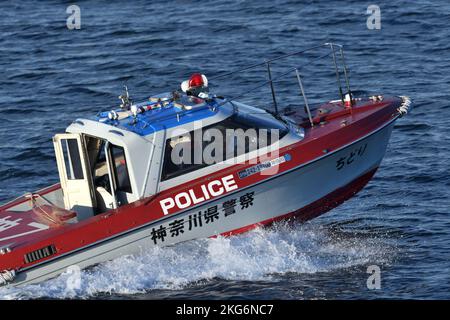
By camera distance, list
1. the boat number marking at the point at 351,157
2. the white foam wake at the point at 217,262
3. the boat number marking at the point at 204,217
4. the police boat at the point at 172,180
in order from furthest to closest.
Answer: the boat number marking at the point at 351,157 < the boat number marking at the point at 204,217 < the police boat at the point at 172,180 < the white foam wake at the point at 217,262

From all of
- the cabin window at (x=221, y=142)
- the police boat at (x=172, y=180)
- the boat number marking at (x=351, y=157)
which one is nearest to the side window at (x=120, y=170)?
the police boat at (x=172, y=180)

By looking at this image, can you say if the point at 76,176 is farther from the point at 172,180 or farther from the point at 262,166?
the point at 262,166

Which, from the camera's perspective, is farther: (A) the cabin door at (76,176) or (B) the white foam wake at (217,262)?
(A) the cabin door at (76,176)

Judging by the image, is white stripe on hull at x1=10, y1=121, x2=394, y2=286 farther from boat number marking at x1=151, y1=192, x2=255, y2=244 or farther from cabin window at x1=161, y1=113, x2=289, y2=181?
cabin window at x1=161, y1=113, x2=289, y2=181

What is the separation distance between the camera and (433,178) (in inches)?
740

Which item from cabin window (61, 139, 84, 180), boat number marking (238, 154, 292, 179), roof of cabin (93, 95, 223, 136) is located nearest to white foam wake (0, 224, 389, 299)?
boat number marking (238, 154, 292, 179)

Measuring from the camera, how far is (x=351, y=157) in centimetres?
1609

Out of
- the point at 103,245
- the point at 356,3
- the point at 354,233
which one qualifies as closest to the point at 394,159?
the point at 354,233

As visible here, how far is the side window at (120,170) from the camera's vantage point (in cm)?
1491

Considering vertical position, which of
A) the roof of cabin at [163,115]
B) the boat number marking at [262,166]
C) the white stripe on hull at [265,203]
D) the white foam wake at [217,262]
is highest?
the roof of cabin at [163,115]

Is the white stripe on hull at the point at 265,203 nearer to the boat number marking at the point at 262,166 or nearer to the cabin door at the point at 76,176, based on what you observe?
the boat number marking at the point at 262,166

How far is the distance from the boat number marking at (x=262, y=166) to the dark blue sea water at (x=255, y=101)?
99 centimetres
